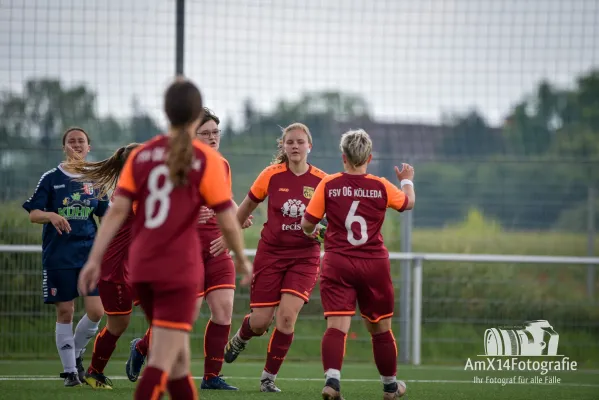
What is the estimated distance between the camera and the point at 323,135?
12562 mm

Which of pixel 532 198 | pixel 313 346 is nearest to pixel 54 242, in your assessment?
pixel 313 346

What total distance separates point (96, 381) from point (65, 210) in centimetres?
140

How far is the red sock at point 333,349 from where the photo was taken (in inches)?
270

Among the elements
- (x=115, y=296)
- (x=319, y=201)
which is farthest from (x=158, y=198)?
(x=115, y=296)

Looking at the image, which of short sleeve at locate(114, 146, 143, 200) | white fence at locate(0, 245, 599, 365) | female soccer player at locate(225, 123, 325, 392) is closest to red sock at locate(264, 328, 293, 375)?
female soccer player at locate(225, 123, 325, 392)

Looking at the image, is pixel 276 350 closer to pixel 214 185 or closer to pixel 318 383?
pixel 318 383

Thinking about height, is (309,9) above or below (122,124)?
above

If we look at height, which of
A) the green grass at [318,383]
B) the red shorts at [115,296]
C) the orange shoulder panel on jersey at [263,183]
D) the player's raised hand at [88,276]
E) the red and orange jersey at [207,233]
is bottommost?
the green grass at [318,383]

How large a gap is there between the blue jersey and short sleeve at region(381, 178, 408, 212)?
8.75 ft

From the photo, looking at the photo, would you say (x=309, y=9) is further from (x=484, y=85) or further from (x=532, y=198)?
(x=532, y=198)

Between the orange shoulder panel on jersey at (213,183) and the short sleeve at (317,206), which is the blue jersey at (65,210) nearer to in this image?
the short sleeve at (317,206)

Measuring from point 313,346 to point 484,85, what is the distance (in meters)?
4.00

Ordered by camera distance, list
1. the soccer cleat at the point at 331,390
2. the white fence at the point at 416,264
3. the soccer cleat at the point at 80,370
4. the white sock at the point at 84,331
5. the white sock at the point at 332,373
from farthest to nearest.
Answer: the white fence at the point at 416,264
the white sock at the point at 84,331
the soccer cleat at the point at 80,370
the white sock at the point at 332,373
the soccer cleat at the point at 331,390

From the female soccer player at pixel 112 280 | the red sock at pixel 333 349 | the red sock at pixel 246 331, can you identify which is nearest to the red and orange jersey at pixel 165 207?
the red sock at pixel 333 349
